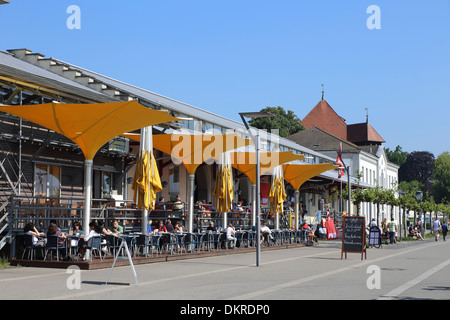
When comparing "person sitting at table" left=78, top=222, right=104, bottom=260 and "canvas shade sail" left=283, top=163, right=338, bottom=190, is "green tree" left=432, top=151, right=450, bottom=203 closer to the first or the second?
"canvas shade sail" left=283, top=163, right=338, bottom=190

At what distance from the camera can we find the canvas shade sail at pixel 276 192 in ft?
96.8

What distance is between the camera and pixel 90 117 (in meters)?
16.4

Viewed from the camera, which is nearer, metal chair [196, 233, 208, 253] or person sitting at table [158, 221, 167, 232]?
person sitting at table [158, 221, 167, 232]

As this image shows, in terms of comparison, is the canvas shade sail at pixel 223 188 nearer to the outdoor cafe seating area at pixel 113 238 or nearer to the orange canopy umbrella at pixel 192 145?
the outdoor cafe seating area at pixel 113 238

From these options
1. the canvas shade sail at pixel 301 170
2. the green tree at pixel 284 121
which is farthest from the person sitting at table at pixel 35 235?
the green tree at pixel 284 121

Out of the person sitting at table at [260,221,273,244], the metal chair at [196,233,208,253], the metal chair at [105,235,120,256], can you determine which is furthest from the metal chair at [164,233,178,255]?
the person sitting at table at [260,221,273,244]

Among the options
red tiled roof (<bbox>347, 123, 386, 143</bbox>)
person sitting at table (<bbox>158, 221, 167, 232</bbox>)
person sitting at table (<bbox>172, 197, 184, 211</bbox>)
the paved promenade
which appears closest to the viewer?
the paved promenade

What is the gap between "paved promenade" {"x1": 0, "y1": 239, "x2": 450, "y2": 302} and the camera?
11164 mm

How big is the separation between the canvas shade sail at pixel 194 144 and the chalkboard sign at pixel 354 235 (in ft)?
15.0

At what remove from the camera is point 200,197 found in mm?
35188

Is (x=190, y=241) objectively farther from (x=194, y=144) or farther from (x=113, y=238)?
(x=113, y=238)

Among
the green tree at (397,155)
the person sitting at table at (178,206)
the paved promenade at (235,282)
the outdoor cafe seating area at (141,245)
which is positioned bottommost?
the paved promenade at (235,282)

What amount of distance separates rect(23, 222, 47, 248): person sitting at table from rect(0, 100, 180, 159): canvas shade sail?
7.85 feet
